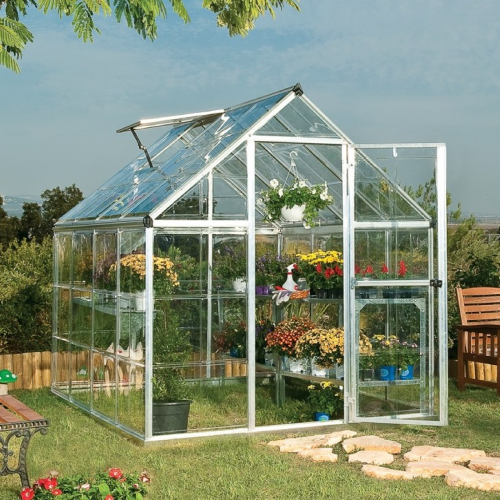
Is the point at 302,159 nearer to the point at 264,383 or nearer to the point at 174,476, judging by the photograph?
the point at 264,383

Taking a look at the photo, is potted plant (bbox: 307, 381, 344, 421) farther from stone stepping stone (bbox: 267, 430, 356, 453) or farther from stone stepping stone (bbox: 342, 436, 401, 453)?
stone stepping stone (bbox: 342, 436, 401, 453)

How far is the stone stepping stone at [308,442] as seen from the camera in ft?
25.5

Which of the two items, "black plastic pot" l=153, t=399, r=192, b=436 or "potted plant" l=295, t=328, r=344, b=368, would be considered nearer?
"black plastic pot" l=153, t=399, r=192, b=436

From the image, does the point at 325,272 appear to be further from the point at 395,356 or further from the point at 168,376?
the point at 168,376

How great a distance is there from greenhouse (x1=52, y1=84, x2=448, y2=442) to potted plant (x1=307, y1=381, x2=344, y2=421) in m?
0.01

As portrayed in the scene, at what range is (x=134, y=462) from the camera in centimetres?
739

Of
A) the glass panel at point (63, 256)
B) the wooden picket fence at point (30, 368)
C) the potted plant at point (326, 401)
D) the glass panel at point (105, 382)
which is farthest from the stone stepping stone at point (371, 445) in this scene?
the wooden picket fence at point (30, 368)

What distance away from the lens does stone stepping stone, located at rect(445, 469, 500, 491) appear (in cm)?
661

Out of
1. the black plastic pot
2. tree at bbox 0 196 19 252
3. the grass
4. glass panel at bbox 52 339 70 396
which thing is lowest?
the grass

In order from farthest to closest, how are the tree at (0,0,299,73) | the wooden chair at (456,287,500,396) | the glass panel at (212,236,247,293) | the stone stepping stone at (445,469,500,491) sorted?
the wooden chair at (456,287,500,396) < the glass panel at (212,236,247,293) < the stone stepping stone at (445,469,500,491) < the tree at (0,0,299,73)

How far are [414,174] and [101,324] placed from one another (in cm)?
333

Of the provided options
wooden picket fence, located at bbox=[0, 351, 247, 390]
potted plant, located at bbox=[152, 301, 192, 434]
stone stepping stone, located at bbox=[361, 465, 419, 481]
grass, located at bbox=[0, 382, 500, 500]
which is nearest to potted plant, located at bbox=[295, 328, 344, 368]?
grass, located at bbox=[0, 382, 500, 500]

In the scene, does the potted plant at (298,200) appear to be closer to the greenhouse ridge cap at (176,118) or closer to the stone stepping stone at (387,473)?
the greenhouse ridge cap at (176,118)

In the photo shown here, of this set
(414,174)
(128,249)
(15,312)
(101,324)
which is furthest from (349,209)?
(15,312)
